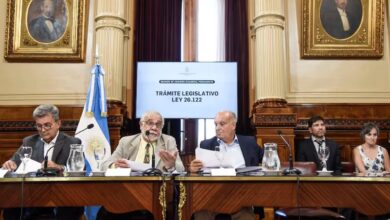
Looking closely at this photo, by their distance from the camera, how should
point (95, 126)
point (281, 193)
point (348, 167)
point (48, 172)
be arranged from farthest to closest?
point (95, 126)
point (348, 167)
point (48, 172)
point (281, 193)

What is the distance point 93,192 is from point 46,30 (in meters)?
4.98

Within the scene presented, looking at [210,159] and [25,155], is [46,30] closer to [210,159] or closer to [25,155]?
[25,155]

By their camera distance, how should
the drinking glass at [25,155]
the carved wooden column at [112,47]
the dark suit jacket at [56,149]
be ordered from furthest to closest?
the carved wooden column at [112,47] → the dark suit jacket at [56,149] → the drinking glass at [25,155]

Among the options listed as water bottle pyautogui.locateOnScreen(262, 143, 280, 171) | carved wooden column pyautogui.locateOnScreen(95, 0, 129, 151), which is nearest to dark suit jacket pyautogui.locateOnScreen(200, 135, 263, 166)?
water bottle pyautogui.locateOnScreen(262, 143, 280, 171)

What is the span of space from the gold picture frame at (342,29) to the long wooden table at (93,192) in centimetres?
496

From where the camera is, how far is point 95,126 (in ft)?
20.6

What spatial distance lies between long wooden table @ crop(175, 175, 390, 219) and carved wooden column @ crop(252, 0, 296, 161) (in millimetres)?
3629

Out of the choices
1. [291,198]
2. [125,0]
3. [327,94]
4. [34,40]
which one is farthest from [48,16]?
[291,198]

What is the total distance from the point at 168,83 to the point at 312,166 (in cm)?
299

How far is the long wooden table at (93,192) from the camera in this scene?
9.87 ft

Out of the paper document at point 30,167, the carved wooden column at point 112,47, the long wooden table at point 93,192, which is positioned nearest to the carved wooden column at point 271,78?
the carved wooden column at point 112,47

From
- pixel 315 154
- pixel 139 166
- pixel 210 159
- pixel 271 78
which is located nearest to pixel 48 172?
pixel 139 166

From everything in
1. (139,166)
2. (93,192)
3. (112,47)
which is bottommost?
(93,192)

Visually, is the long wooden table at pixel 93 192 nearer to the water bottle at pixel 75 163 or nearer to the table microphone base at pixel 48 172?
the table microphone base at pixel 48 172
